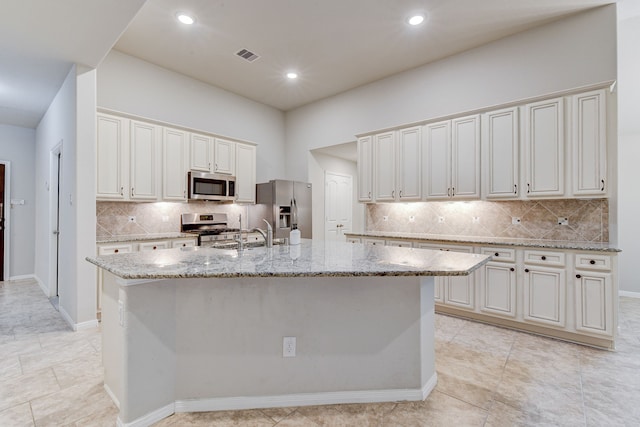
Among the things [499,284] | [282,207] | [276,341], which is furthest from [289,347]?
[282,207]

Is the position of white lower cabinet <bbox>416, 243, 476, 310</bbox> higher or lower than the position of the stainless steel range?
lower

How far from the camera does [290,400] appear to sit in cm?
→ 194

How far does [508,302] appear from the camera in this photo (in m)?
3.25

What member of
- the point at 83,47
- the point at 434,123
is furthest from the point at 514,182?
the point at 83,47

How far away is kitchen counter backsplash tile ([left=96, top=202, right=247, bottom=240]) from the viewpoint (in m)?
3.96

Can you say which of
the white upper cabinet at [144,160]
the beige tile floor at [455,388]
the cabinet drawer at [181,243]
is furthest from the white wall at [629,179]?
the white upper cabinet at [144,160]

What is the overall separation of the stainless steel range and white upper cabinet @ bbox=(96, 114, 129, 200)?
99 cm

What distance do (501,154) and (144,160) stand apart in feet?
14.3

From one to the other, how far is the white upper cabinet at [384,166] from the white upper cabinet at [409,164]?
0.30 ft

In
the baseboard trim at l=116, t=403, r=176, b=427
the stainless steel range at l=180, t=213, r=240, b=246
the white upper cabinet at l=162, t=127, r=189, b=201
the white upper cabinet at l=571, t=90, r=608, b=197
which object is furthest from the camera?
the stainless steel range at l=180, t=213, r=240, b=246

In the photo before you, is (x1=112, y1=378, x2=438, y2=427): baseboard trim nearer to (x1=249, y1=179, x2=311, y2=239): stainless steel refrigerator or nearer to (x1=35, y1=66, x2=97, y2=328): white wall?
(x1=35, y1=66, x2=97, y2=328): white wall

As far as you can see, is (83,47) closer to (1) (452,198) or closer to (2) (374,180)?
(2) (374,180)

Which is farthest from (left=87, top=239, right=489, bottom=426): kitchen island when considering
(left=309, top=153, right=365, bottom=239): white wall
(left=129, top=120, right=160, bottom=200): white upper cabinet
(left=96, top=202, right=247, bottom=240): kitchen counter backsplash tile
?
(left=309, top=153, right=365, bottom=239): white wall

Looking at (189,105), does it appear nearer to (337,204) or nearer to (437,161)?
(337,204)
